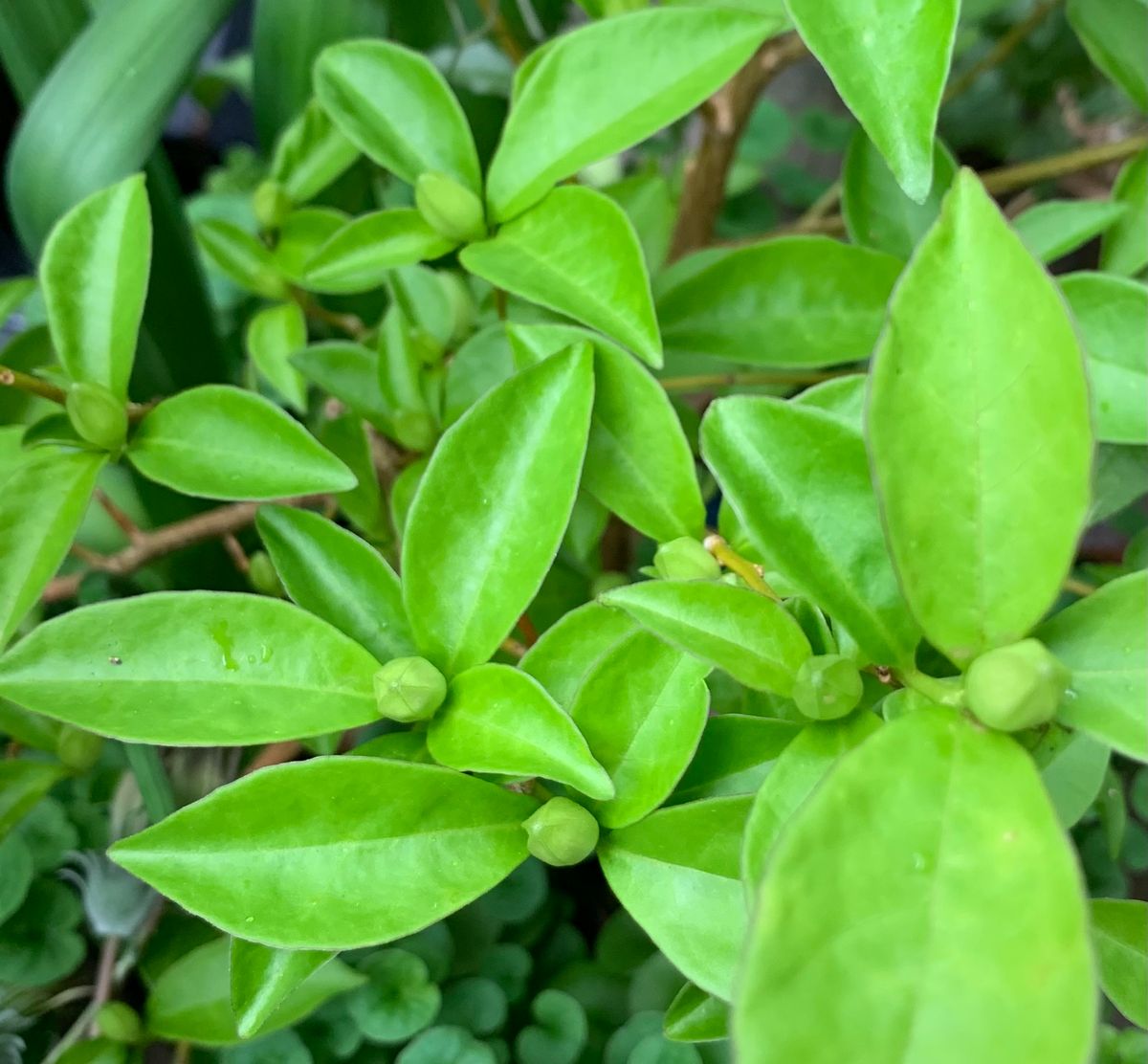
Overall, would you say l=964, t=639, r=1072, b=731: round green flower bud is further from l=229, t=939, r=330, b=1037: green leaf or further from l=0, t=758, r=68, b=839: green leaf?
l=0, t=758, r=68, b=839: green leaf

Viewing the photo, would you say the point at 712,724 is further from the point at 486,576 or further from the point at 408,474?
the point at 408,474

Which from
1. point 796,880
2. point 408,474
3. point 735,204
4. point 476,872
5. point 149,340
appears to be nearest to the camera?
point 796,880

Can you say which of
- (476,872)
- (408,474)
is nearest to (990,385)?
(476,872)

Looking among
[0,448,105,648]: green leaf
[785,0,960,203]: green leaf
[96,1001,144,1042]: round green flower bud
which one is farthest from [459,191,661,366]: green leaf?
[96,1001,144,1042]: round green flower bud

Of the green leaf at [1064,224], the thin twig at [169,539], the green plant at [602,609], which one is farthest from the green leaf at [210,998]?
the green leaf at [1064,224]

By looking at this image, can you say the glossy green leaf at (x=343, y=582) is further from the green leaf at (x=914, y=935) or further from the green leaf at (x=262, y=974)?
the green leaf at (x=914, y=935)

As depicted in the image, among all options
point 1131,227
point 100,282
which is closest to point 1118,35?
point 1131,227

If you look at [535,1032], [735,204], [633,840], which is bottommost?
[535,1032]
